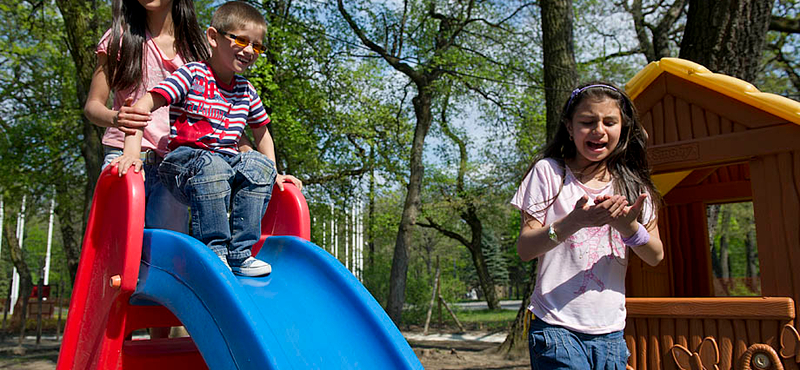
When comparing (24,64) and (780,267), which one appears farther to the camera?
(24,64)

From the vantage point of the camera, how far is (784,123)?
3.30 meters

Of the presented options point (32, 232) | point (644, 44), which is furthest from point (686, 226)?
point (32, 232)

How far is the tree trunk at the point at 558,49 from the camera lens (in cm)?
741

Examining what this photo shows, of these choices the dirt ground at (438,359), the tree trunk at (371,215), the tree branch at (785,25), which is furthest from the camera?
the tree trunk at (371,215)

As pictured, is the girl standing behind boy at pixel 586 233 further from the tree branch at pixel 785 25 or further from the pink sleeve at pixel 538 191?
the tree branch at pixel 785 25

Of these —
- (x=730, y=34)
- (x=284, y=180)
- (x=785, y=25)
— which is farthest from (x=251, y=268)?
(x=785, y=25)

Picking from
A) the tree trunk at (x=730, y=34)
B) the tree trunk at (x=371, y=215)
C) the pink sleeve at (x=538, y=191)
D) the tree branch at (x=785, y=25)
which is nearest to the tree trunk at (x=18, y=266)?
the tree trunk at (x=371, y=215)

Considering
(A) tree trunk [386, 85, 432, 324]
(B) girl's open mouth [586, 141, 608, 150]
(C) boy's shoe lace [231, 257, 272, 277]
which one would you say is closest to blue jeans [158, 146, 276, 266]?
(C) boy's shoe lace [231, 257, 272, 277]

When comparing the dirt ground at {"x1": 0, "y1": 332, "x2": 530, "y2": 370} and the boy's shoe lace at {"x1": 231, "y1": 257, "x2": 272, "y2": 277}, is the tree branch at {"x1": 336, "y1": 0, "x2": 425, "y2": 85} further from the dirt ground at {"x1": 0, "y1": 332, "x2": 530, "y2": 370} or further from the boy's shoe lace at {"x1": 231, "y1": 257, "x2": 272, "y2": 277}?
the boy's shoe lace at {"x1": 231, "y1": 257, "x2": 272, "y2": 277}

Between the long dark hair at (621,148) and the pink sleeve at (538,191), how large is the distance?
0.17ft

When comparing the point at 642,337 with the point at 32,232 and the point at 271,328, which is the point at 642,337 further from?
the point at 32,232

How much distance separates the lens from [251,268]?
7.54ft

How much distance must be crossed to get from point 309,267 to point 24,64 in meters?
17.0

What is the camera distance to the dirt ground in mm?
8422
